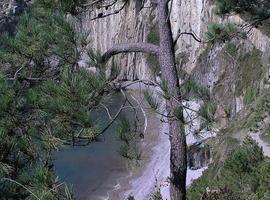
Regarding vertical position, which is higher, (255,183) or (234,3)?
(234,3)

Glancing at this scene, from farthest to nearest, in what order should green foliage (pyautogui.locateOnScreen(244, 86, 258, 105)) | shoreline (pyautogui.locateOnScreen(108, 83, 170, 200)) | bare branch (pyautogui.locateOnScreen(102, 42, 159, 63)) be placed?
green foliage (pyautogui.locateOnScreen(244, 86, 258, 105)) < shoreline (pyautogui.locateOnScreen(108, 83, 170, 200)) < bare branch (pyautogui.locateOnScreen(102, 42, 159, 63))

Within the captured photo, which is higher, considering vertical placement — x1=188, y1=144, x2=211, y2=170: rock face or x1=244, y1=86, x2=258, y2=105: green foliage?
x1=244, y1=86, x2=258, y2=105: green foliage

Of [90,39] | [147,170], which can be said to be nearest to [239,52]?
[147,170]

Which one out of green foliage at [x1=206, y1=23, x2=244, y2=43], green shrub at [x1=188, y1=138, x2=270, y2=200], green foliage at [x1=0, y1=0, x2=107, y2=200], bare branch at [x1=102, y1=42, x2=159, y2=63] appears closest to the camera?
green foliage at [x1=0, y1=0, x2=107, y2=200]

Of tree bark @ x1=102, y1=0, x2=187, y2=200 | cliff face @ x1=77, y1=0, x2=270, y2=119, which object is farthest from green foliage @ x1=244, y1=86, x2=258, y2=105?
tree bark @ x1=102, y1=0, x2=187, y2=200

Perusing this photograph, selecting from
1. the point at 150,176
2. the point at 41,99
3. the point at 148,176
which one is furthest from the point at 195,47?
the point at 41,99

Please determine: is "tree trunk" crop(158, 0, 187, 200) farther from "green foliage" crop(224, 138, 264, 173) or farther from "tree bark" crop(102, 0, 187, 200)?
"green foliage" crop(224, 138, 264, 173)

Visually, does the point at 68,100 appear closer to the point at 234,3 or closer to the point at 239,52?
the point at 234,3

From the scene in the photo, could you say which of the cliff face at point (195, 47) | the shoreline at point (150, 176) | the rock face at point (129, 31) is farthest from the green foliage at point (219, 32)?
the rock face at point (129, 31)
